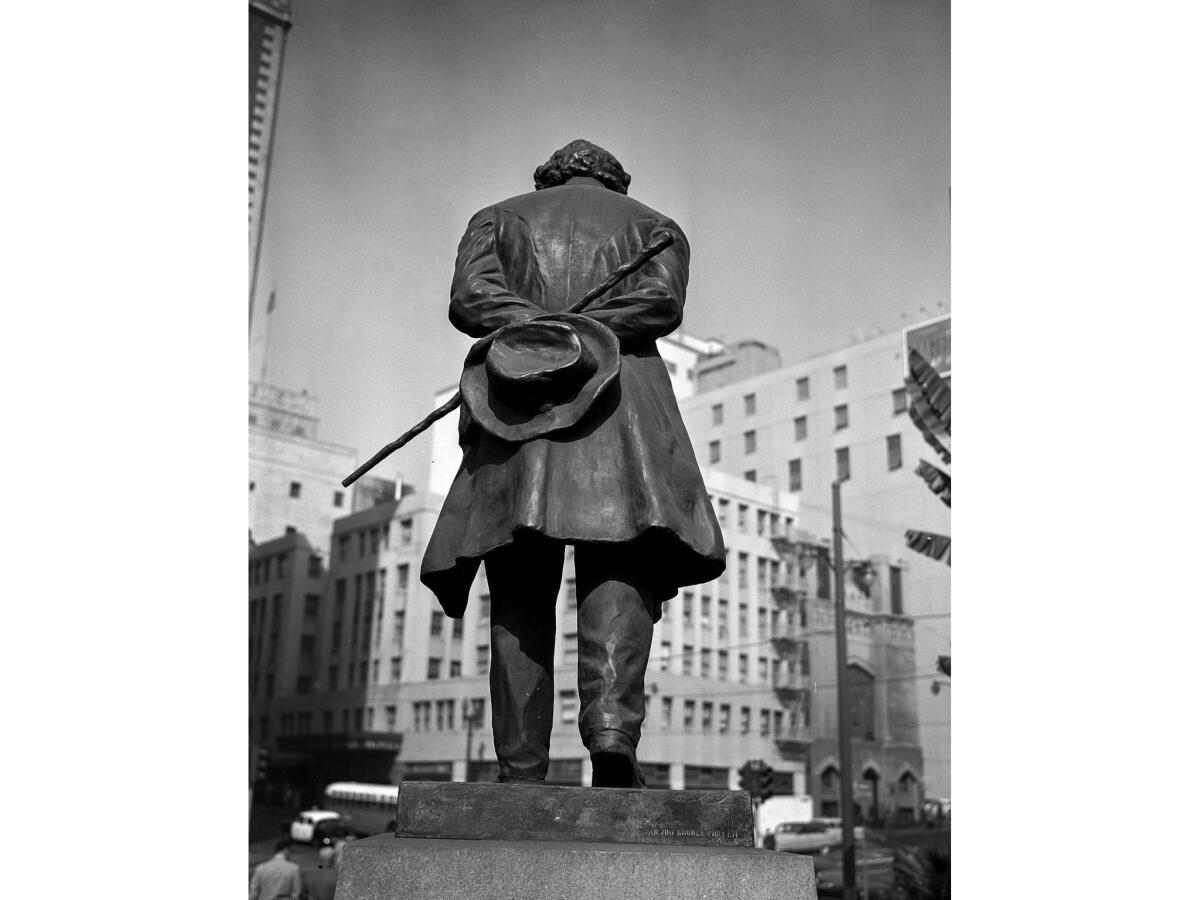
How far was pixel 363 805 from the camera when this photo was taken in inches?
2122

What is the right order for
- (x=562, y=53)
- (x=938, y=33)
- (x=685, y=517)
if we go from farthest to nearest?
(x=938, y=33) < (x=562, y=53) < (x=685, y=517)

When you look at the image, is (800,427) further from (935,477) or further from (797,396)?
(935,477)

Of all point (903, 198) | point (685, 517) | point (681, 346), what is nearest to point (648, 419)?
point (685, 517)

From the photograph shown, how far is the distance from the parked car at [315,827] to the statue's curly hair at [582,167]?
39.3 m

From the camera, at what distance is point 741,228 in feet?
115

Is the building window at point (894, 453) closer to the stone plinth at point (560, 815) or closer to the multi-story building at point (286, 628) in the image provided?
the multi-story building at point (286, 628)

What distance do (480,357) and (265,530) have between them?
60644 millimetres

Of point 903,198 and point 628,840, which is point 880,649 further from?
point 628,840

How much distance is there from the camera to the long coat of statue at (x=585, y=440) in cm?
501

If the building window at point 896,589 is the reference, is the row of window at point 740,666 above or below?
below

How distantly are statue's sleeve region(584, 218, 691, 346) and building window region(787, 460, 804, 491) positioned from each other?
58230 mm

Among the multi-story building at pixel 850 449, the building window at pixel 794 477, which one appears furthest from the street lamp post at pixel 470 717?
the building window at pixel 794 477

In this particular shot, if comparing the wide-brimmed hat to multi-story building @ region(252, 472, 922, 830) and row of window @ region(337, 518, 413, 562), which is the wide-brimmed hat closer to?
multi-story building @ region(252, 472, 922, 830)

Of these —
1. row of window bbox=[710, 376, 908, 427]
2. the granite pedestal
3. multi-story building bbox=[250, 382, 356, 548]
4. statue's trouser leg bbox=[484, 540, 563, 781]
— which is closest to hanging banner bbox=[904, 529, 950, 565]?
statue's trouser leg bbox=[484, 540, 563, 781]
